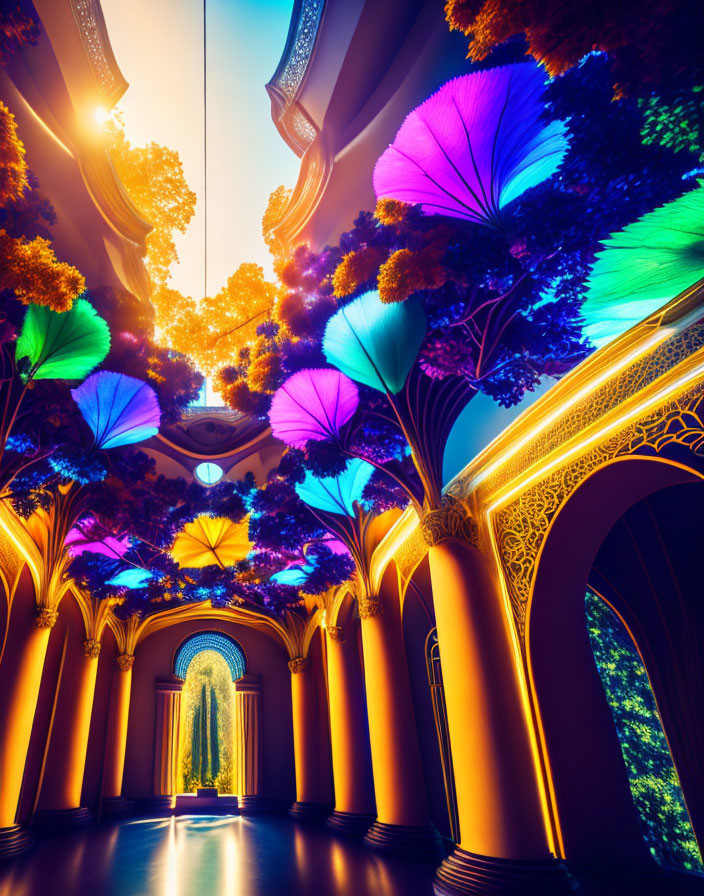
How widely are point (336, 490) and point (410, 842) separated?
456 cm

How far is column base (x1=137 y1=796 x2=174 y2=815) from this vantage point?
12219 mm

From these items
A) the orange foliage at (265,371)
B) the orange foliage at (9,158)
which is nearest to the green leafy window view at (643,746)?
the orange foliage at (265,371)

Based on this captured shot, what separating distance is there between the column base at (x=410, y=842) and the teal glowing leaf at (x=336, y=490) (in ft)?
13.6

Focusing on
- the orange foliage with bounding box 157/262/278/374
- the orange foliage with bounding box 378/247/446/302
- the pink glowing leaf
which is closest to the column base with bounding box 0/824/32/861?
the pink glowing leaf

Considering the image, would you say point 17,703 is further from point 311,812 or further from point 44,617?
point 311,812

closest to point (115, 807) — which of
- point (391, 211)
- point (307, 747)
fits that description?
point (307, 747)

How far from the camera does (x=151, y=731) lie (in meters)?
13.1

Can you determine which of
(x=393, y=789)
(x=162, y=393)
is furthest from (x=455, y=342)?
(x=393, y=789)

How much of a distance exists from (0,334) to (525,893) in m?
6.86

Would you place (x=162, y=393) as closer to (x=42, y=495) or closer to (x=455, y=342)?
(x=42, y=495)

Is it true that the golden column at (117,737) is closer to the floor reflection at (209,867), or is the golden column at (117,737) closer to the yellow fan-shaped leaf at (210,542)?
the floor reflection at (209,867)

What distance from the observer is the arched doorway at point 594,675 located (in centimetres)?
416

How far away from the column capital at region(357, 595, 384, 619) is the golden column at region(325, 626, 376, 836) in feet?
7.06

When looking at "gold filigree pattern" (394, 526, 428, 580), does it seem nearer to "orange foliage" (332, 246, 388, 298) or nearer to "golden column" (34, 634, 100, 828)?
"orange foliage" (332, 246, 388, 298)
